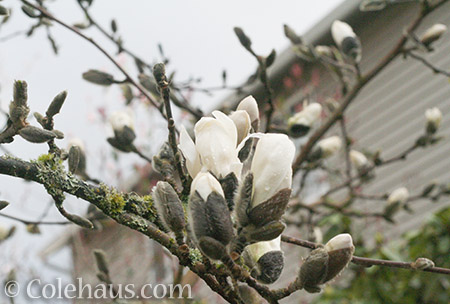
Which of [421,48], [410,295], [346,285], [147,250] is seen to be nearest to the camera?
[421,48]

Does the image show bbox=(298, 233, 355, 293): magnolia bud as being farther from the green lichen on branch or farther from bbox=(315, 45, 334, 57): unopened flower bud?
bbox=(315, 45, 334, 57): unopened flower bud

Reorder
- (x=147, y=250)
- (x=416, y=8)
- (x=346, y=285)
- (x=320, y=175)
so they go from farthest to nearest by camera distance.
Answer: (x=147, y=250) → (x=320, y=175) → (x=416, y=8) → (x=346, y=285)

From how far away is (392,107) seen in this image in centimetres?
598

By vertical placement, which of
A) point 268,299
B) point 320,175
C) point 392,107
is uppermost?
point 268,299

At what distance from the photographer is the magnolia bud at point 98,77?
1.96m

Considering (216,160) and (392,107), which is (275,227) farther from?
(392,107)

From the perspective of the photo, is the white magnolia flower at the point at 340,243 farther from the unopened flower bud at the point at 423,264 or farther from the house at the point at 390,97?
the house at the point at 390,97

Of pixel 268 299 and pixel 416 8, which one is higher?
pixel 416 8

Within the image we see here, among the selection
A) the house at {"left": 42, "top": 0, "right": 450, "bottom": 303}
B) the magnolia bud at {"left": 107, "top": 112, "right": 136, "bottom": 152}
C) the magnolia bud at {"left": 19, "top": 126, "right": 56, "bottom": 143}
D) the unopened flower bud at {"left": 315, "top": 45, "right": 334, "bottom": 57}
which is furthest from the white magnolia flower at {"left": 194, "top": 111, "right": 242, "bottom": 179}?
the house at {"left": 42, "top": 0, "right": 450, "bottom": 303}

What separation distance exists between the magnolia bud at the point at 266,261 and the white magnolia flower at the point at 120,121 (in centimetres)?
104

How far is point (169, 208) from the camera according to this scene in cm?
87

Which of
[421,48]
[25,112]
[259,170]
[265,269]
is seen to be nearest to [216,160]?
[259,170]

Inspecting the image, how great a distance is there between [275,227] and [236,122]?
0.27 meters

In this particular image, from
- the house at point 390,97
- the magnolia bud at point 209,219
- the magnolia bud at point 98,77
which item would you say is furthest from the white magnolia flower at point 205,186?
the house at point 390,97
